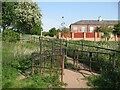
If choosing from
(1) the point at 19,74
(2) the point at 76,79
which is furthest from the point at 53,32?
(2) the point at 76,79

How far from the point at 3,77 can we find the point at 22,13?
3093cm

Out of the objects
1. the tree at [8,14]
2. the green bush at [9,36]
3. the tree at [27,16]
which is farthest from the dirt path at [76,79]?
the tree at [27,16]

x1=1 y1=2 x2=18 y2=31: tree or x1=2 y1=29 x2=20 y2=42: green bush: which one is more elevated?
x1=1 y1=2 x2=18 y2=31: tree

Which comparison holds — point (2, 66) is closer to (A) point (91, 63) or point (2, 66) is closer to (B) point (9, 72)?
(B) point (9, 72)

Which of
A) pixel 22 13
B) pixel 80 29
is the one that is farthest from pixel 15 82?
pixel 80 29

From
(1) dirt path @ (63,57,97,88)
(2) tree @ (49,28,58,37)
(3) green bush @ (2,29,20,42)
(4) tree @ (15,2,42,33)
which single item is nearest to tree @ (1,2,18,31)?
(4) tree @ (15,2,42,33)

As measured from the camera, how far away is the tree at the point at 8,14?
35.1 meters

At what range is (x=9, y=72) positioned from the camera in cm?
698

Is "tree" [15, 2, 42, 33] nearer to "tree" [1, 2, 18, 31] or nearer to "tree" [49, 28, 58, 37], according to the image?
"tree" [1, 2, 18, 31]

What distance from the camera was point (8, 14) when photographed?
35688mm

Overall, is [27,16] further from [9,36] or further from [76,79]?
[76,79]

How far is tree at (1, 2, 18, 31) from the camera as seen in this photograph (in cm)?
3506

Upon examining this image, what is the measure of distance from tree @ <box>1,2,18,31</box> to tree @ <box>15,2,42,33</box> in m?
0.71

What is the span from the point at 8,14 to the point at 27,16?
9.32ft
